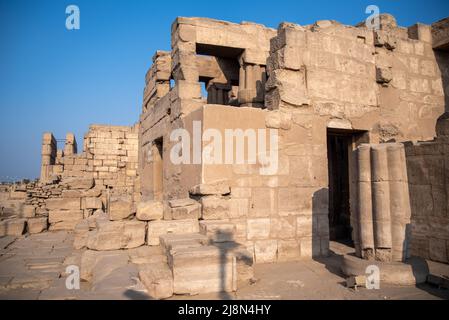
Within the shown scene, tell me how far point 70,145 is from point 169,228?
17382 mm

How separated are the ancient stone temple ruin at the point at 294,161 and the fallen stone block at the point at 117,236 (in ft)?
0.05

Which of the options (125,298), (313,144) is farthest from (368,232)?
(125,298)

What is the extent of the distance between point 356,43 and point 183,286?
5456mm

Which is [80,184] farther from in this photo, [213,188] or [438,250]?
[438,250]

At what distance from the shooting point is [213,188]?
4980 millimetres

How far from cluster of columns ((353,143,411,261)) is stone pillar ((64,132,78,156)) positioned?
18.6 metres

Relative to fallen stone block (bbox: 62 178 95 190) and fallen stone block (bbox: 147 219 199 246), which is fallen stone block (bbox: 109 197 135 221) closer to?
fallen stone block (bbox: 147 219 199 246)

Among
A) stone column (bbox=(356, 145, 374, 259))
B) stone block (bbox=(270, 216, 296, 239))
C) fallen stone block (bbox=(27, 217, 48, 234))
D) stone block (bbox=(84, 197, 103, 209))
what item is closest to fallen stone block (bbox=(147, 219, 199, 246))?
stone block (bbox=(270, 216, 296, 239))

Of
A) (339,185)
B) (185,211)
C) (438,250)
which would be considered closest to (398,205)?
(438,250)

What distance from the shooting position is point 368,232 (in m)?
4.24

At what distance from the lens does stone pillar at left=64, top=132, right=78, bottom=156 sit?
19828 millimetres

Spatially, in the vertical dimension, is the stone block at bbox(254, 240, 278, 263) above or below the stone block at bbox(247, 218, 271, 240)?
below

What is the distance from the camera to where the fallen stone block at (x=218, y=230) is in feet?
14.5
